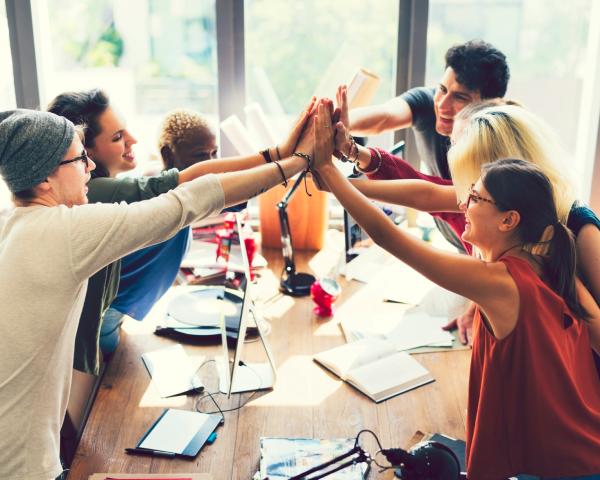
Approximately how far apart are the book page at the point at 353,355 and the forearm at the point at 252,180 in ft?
2.22

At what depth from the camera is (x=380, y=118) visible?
2688mm

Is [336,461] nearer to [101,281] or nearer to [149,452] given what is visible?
[149,452]

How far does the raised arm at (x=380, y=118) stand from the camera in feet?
8.50

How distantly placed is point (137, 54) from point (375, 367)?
1.93 meters

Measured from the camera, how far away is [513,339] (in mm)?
1453

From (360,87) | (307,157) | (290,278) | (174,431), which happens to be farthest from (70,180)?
(360,87)

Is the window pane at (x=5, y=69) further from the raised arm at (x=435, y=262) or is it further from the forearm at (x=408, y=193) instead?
the raised arm at (x=435, y=262)

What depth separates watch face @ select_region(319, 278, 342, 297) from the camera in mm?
2549

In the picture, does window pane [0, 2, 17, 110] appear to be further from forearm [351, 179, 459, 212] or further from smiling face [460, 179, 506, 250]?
smiling face [460, 179, 506, 250]

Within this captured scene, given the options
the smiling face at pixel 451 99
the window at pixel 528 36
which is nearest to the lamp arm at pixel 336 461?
the smiling face at pixel 451 99

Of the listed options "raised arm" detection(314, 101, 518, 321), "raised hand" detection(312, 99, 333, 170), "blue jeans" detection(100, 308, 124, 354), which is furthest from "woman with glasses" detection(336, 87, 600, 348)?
"blue jeans" detection(100, 308, 124, 354)

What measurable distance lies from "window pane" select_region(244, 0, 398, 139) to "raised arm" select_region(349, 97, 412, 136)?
21.7 inches

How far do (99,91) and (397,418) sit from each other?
48.8 inches

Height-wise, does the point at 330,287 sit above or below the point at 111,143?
below
